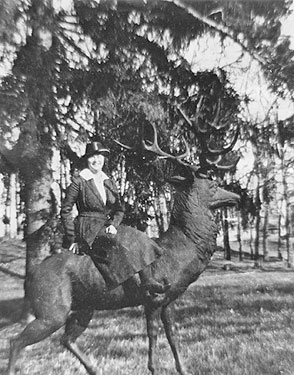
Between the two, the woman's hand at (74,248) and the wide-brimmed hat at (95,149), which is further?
the wide-brimmed hat at (95,149)

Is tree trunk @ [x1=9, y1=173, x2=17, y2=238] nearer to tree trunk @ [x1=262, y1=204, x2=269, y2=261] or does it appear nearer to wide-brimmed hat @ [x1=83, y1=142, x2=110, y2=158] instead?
wide-brimmed hat @ [x1=83, y1=142, x2=110, y2=158]

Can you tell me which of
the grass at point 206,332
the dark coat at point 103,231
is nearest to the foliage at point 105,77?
the dark coat at point 103,231

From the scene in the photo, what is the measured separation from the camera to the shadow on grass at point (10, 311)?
309 centimetres

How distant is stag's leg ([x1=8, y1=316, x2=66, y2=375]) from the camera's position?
226cm

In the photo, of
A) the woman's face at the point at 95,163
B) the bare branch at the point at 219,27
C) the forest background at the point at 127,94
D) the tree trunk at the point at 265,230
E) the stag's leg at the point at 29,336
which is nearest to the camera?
the stag's leg at the point at 29,336

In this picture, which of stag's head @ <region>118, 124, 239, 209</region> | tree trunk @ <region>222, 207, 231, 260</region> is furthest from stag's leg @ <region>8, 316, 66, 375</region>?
tree trunk @ <region>222, 207, 231, 260</region>

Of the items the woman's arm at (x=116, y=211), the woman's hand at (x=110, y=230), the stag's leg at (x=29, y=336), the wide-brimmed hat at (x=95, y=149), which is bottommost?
the stag's leg at (x=29, y=336)

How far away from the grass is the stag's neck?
0.68 m

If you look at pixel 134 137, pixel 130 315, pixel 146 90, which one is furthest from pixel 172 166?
pixel 130 315

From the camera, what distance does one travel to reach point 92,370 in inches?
97.2

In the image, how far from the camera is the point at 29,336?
2.26m

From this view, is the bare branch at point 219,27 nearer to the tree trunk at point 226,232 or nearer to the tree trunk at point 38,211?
the tree trunk at point 226,232

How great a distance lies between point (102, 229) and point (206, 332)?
51.3 inches

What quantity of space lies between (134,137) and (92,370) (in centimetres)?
181
